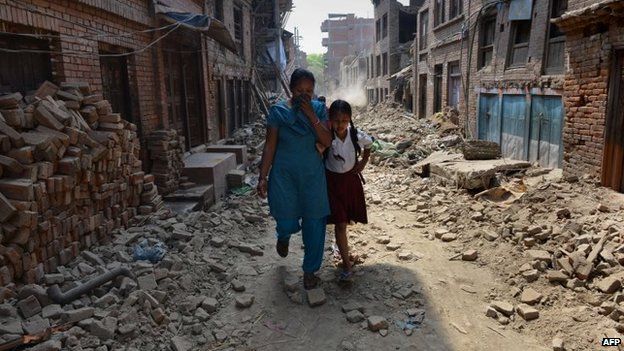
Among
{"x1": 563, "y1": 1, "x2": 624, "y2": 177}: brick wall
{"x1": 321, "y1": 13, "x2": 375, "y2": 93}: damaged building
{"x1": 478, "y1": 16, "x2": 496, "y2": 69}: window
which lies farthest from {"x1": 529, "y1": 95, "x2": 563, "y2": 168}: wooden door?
{"x1": 321, "y1": 13, "x2": 375, "y2": 93}: damaged building

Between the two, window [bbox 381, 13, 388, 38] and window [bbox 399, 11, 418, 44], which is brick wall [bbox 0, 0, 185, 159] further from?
window [bbox 381, 13, 388, 38]

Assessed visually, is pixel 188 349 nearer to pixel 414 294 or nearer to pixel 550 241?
pixel 414 294

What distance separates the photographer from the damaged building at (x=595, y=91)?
5750 millimetres

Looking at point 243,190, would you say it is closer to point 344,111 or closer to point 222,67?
point 344,111

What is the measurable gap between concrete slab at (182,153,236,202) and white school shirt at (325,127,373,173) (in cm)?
376

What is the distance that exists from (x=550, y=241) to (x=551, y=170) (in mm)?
3727

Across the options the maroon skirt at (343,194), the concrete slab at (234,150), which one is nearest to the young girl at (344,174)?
the maroon skirt at (343,194)

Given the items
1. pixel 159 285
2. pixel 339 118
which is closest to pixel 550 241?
pixel 339 118

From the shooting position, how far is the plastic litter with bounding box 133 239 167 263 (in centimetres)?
416

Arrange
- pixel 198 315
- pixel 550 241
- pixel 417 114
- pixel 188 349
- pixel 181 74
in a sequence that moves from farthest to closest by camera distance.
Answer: pixel 417 114, pixel 181 74, pixel 550 241, pixel 198 315, pixel 188 349

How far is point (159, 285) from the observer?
371 centimetres

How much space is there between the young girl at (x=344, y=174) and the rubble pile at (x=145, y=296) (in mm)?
1070

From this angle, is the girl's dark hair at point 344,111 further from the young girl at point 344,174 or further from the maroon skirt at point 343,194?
the maroon skirt at point 343,194

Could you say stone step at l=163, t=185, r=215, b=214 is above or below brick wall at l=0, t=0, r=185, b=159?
below
